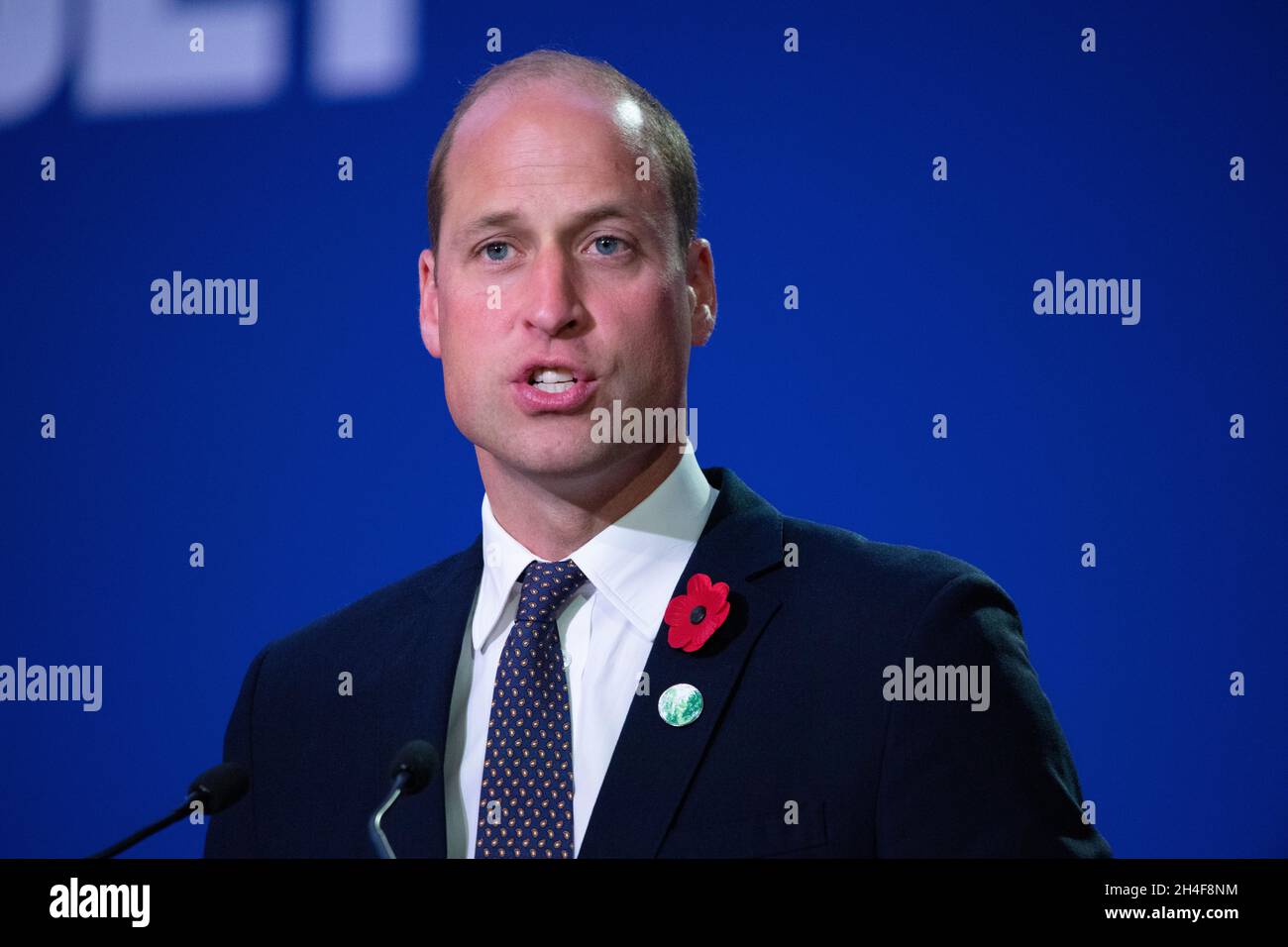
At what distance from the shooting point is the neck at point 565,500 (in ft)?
6.67

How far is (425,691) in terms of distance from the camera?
200cm

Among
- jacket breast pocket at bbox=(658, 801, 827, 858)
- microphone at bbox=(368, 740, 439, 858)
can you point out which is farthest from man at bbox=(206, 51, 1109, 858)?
microphone at bbox=(368, 740, 439, 858)

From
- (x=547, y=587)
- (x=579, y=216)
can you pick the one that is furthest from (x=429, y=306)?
(x=547, y=587)

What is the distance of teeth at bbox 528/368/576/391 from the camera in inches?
76.9

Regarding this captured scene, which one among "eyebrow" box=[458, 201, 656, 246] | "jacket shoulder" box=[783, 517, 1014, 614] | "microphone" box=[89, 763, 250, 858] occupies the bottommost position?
"microphone" box=[89, 763, 250, 858]

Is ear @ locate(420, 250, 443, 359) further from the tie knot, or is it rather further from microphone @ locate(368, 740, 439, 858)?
microphone @ locate(368, 740, 439, 858)

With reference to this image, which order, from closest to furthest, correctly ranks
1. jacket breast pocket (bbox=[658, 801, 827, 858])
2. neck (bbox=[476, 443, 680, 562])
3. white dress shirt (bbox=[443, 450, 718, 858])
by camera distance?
1. jacket breast pocket (bbox=[658, 801, 827, 858])
2. white dress shirt (bbox=[443, 450, 718, 858])
3. neck (bbox=[476, 443, 680, 562])

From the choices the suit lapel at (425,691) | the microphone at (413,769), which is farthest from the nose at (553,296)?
the microphone at (413,769)

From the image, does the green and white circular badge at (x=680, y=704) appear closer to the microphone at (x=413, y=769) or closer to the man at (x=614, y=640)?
the man at (x=614, y=640)

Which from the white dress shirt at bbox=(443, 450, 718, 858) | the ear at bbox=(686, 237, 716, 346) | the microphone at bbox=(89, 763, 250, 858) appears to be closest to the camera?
the microphone at bbox=(89, 763, 250, 858)

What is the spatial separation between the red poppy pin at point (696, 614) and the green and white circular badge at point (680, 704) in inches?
2.2

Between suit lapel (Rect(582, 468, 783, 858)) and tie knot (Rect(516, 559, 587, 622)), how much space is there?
140 mm
